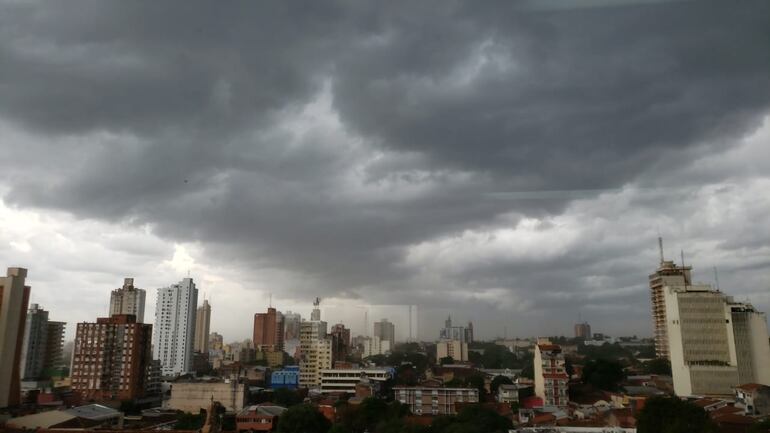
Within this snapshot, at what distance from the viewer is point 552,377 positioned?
11.3 metres

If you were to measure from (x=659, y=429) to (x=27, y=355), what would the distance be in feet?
57.4

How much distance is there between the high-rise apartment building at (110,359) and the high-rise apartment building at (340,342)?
20.8 ft

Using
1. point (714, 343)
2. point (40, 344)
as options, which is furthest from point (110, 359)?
point (714, 343)

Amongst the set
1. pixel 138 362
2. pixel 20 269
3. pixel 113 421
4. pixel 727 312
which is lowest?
Answer: pixel 113 421

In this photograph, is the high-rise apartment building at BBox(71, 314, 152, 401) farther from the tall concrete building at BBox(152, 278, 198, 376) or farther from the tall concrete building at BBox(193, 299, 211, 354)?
the tall concrete building at BBox(193, 299, 211, 354)

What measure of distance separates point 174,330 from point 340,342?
255 inches

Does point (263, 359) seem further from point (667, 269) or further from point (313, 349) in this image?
point (667, 269)

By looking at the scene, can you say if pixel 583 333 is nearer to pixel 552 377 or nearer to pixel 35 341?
pixel 552 377

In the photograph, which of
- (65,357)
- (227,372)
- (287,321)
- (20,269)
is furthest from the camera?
(287,321)

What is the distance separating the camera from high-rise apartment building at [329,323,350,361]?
18.4m

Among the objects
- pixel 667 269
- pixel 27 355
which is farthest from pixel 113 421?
pixel 667 269

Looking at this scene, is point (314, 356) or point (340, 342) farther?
point (340, 342)

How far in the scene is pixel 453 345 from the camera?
22.8 m

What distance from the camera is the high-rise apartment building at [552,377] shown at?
11141 millimetres
